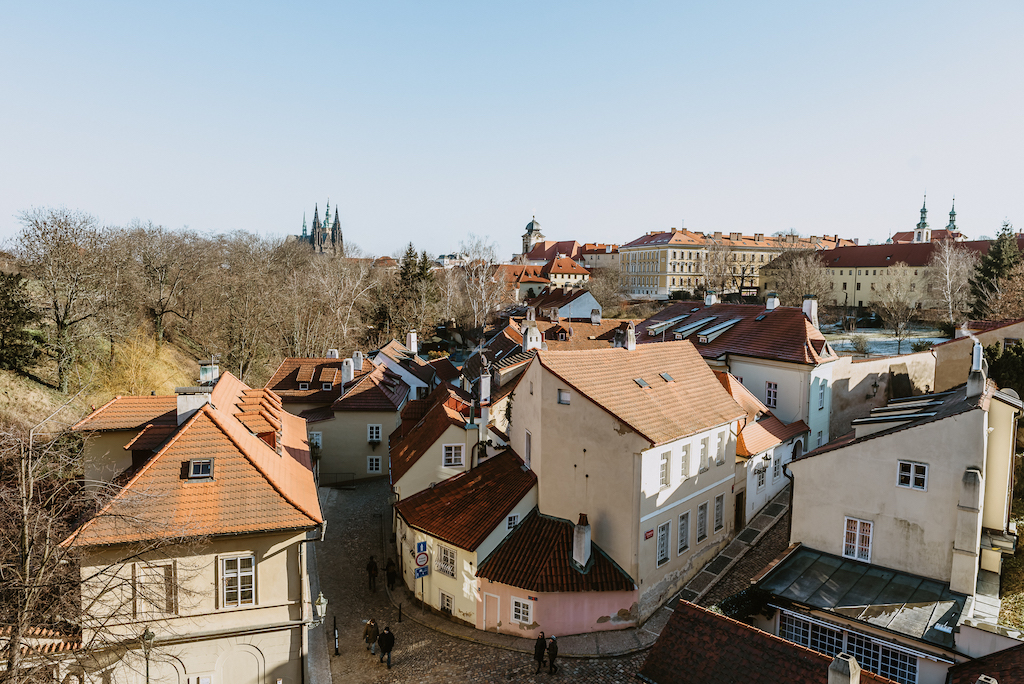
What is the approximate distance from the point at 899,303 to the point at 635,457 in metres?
46.6

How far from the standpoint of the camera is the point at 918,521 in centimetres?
1571

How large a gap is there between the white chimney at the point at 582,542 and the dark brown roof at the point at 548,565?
24 centimetres

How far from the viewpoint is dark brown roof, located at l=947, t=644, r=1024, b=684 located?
35.9ft

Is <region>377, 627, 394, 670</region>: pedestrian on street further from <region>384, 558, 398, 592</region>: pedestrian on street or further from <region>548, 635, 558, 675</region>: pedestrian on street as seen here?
<region>548, 635, 558, 675</region>: pedestrian on street

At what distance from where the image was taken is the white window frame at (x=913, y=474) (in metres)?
15.7

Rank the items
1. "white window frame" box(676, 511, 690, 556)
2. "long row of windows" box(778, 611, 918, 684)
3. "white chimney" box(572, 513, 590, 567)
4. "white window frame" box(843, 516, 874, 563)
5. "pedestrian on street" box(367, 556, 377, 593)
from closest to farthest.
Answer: "long row of windows" box(778, 611, 918, 684), "white window frame" box(843, 516, 874, 563), "white chimney" box(572, 513, 590, 567), "white window frame" box(676, 511, 690, 556), "pedestrian on street" box(367, 556, 377, 593)

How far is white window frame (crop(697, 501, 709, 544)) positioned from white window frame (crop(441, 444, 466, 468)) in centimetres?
945

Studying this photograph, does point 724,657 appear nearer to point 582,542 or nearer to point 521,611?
point 582,542

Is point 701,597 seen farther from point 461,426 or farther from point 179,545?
point 179,545

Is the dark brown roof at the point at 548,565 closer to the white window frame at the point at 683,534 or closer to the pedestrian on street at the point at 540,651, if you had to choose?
the pedestrian on street at the point at 540,651

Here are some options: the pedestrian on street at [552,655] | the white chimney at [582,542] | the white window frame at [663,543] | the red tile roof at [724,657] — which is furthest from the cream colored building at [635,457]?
the red tile roof at [724,657]

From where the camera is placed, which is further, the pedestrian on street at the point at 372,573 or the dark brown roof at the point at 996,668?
the pedestrian on street at the point at 372,573

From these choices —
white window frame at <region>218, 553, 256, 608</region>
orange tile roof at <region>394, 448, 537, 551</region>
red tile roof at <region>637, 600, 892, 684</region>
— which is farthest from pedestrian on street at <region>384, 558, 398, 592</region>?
A: red tile roof at <region>637, 600, 892, 684</region>

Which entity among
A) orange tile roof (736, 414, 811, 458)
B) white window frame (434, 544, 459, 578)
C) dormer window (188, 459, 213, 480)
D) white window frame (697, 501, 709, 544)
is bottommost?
white window frame (434, 544, 459, 578)
